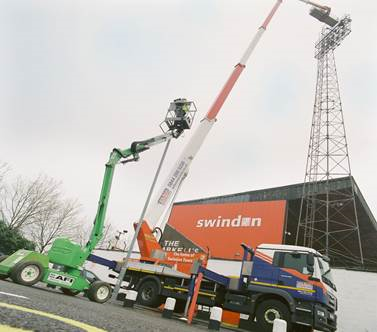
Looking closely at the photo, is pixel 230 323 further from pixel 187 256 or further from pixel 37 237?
pixel 37 237

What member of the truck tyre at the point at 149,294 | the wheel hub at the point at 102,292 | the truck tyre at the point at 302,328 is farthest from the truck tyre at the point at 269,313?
the wheel hub at the point at 102,292

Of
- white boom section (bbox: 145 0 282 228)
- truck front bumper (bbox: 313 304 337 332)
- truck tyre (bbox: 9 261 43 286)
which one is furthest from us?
white boom section (bbox: 145 0 282 228)

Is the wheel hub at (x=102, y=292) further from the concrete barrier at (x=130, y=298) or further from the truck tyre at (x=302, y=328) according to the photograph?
the truck tyre at (x=302, y=328)

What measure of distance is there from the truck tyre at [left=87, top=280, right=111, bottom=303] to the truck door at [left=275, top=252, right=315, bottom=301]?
18.2 ft

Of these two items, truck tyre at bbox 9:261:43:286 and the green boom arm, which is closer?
truck tyre at bbox 9:261:43:286

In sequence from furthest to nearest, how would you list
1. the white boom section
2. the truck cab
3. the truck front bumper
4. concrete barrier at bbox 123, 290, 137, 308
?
the white boom section → concrete barrier at bbox 123, 290, 137, 308 → the truck cab → the truck front bumper

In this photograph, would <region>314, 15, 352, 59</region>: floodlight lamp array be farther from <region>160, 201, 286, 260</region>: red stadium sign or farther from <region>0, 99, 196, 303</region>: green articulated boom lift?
<region>0, 99, 196, 303</region>: green articulated boom lift

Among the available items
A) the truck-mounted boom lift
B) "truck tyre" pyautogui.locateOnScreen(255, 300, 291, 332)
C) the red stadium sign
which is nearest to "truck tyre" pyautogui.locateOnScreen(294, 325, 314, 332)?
"truck tyre" pyautogui.locateOnScreen(255, 300, 291, 332)

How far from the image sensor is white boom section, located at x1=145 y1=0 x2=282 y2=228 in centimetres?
1313

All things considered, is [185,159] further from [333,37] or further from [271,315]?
[333,37]

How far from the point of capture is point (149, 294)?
11352mm

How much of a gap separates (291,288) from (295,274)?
0.46 meters

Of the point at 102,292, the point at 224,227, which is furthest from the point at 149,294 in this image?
the point at 224,227

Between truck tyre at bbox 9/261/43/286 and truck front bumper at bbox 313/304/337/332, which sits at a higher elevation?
truck front bumper at bbox 313/304/337/332
